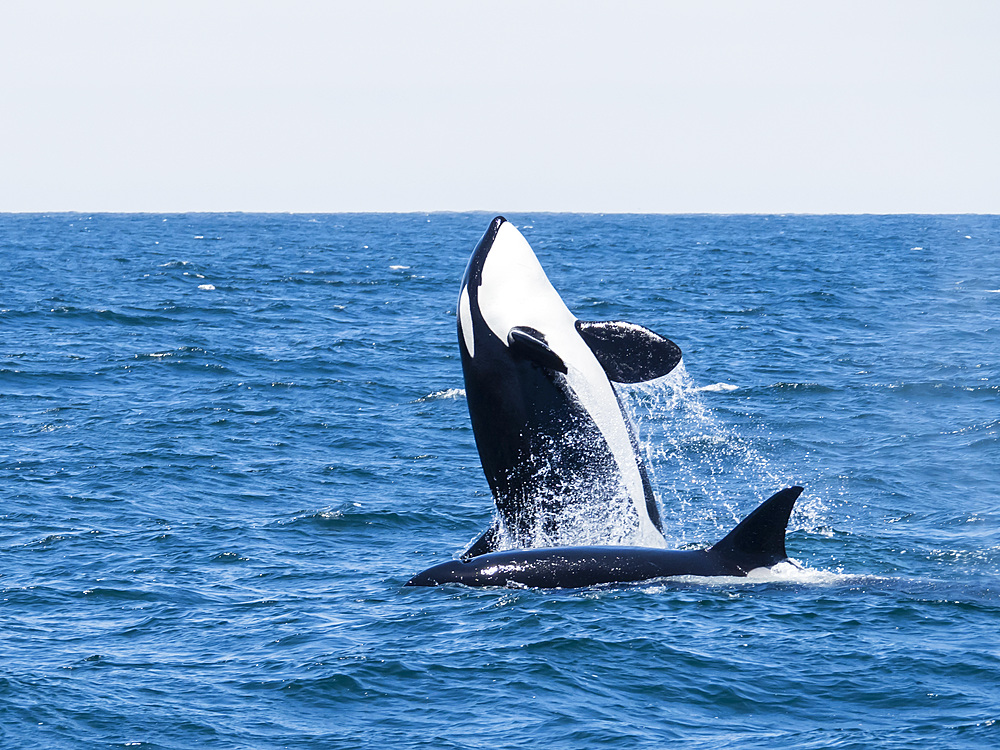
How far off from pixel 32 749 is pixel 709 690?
20.9ft

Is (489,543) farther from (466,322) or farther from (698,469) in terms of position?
(698,469)

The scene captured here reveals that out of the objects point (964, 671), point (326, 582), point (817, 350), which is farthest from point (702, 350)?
point (964, 671)

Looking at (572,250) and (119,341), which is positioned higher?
(572,250)

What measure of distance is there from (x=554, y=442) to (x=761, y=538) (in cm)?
271

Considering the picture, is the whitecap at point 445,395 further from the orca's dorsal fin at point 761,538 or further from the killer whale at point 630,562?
the orca's dorsal fin at point 761,538

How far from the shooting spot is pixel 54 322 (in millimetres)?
45812

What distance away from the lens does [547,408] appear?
14750 mm

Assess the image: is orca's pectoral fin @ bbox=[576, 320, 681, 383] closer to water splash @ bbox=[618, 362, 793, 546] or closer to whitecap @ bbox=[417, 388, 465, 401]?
water splash @ bbox=[618, 362, 793, 546]

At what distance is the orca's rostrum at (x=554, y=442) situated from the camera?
559 inches

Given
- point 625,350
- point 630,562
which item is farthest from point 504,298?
point 630,562

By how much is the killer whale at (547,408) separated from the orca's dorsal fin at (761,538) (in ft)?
5.21

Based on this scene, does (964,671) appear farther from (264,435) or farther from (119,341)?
(119,341)

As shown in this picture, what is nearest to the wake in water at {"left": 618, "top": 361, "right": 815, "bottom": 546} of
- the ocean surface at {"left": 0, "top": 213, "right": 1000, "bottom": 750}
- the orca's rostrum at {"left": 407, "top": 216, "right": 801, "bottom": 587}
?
the ocean surface at {"left": 0, "top": 213, "right": 1000, "bottom": 750}

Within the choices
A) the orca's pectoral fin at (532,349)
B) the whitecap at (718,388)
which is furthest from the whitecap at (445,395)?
the orca's pectoral fin at (532,349)
